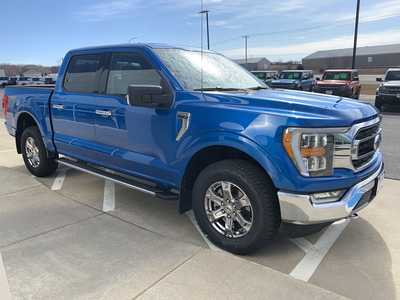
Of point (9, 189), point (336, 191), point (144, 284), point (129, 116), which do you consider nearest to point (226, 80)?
point (129, 116)

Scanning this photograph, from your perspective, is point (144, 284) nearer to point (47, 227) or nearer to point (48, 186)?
point (47, 227)

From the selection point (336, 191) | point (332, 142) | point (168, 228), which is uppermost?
point (332, 142)

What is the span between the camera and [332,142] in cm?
298

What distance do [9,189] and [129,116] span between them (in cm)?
256

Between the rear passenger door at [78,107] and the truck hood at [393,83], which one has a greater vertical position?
the rear passenger door at [78,107]

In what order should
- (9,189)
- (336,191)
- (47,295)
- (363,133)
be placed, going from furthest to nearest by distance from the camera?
(9,189)
(363,133)
(336,191)
(47,295)

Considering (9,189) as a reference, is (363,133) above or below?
above

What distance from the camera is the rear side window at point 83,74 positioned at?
473cm

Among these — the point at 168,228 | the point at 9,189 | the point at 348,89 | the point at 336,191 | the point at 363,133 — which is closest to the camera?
the point at 336,191

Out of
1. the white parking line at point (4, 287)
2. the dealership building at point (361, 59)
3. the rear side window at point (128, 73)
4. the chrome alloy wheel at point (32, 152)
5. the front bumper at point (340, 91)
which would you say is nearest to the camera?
the white parking line at point (4, 287)

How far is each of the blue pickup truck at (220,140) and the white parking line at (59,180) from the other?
2.21 ft

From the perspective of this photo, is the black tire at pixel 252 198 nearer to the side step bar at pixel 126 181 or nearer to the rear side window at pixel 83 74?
the side step bar at pixel 126 181

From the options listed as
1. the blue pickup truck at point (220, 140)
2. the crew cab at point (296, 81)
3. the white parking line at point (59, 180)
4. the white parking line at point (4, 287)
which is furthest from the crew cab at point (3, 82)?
the white parking line at point (4, 287)

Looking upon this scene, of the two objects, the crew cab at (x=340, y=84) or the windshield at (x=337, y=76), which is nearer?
the crew cab at (x=340, y=84)
